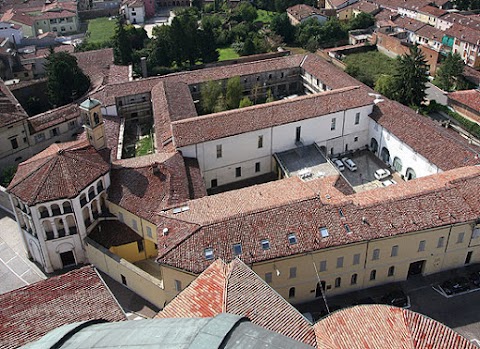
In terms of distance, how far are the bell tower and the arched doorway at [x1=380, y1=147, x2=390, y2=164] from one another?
28653 mm

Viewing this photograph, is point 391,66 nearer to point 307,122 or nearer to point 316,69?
point 316,69

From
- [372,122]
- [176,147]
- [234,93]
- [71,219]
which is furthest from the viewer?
[234,93]

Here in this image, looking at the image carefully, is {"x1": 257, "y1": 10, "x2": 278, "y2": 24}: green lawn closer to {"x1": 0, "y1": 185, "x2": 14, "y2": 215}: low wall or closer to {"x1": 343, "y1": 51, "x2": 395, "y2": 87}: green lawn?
{"x1": 343, "y1": 51, "x2": 395, "y2": 87}: green lawn

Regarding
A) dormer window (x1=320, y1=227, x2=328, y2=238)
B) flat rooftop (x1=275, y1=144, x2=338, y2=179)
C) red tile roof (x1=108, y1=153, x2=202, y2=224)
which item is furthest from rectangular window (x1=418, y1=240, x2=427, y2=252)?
red tile roof (x1=108, y1=153, x2=202, y2=224)

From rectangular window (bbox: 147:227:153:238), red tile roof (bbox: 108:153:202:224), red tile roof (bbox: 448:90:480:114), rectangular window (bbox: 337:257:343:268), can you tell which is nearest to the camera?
rectangular window (bbox: 337:257:343:268)

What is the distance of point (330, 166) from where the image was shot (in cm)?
4750

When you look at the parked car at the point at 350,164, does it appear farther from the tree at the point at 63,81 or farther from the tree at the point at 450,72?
the tree at the point at 63,81

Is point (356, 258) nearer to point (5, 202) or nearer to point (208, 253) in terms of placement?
point (208, 253)

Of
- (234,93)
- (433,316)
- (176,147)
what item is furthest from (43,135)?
(433,316)

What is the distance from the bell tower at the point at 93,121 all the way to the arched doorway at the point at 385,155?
2865 cm

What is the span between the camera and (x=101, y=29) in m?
104

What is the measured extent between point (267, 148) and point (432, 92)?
3417cm

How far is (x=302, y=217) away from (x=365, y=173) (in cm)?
1852

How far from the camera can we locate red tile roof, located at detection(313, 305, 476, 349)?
23.3 m
